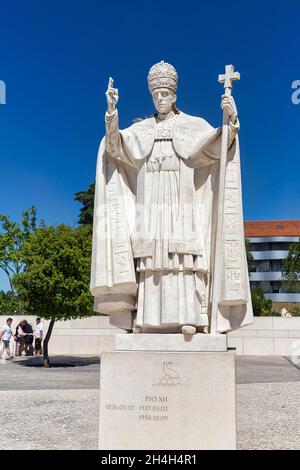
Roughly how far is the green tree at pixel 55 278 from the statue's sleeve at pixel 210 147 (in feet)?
50.0

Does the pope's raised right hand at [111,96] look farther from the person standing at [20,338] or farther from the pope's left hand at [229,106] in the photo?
the person standing at [20,338]

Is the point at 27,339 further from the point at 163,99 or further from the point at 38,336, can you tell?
the point at 163,99

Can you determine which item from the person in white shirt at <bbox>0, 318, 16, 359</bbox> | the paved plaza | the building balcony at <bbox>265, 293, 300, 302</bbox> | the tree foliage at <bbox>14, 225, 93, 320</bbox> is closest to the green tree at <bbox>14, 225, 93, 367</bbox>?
the tree foliage at <bbox>14, 225, 93, 320</bbox>

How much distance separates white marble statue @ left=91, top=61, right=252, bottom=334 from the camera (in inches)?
256

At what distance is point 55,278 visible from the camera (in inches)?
843

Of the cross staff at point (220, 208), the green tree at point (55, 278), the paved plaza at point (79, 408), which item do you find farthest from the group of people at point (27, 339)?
the cross staff at point (220, 208)

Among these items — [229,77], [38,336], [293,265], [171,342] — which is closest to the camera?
[171,342]

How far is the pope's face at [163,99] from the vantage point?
7.06 m

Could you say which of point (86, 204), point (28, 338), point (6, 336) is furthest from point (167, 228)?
point (86, 204)

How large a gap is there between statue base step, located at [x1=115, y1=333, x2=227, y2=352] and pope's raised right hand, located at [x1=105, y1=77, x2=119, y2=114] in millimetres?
2796

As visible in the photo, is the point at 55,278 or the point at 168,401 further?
the point at 55,278

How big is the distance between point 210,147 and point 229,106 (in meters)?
0.58

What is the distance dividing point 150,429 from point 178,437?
31cm

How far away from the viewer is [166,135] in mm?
6996
